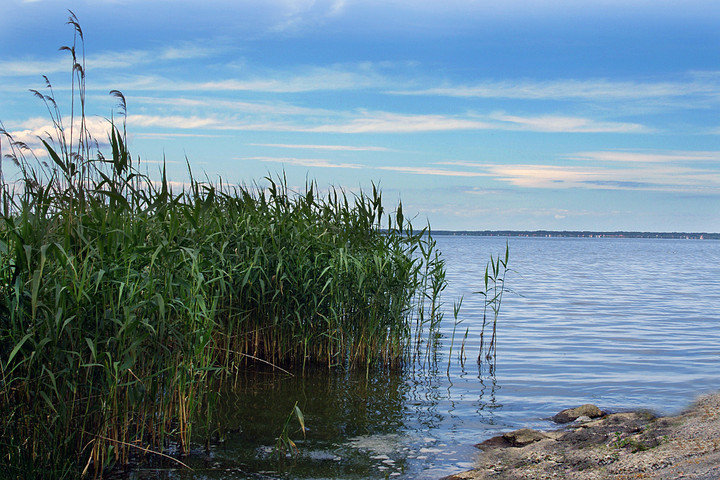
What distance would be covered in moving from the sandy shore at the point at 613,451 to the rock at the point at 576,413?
0.43m

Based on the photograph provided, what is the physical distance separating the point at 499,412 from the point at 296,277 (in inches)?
138

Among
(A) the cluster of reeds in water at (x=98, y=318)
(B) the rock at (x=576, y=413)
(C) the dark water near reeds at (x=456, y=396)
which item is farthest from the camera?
(B) the rock at (x=576, y=413)

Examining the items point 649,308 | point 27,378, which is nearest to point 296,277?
point 27,378

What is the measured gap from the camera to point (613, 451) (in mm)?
6156

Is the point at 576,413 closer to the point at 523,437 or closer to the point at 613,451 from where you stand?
the point at 523,437

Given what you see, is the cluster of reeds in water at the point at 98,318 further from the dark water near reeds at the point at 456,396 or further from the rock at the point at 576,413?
the rock at the point at 576,413

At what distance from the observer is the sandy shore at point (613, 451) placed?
542cm

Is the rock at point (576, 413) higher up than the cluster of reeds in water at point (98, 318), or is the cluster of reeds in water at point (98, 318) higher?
the cluster of reeds in water at point (98, 318)

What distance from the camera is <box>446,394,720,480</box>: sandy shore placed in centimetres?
542

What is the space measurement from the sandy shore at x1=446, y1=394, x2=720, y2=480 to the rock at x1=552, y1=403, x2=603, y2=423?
16.8 inches

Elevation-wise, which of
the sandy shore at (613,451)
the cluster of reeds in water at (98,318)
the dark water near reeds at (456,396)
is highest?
the cluster of reeds in water at (98,318)

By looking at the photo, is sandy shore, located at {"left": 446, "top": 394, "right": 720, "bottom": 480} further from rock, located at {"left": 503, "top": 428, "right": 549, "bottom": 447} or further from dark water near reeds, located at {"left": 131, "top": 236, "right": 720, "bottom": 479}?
dark water near reeds, located at {"left": 131, "top": 236, "right": 720, "bottom": 479}

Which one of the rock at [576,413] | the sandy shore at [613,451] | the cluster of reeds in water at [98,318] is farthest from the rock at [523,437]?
the cluster of reeds in water at [98,318]

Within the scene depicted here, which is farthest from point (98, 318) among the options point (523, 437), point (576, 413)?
point (576, 413)
